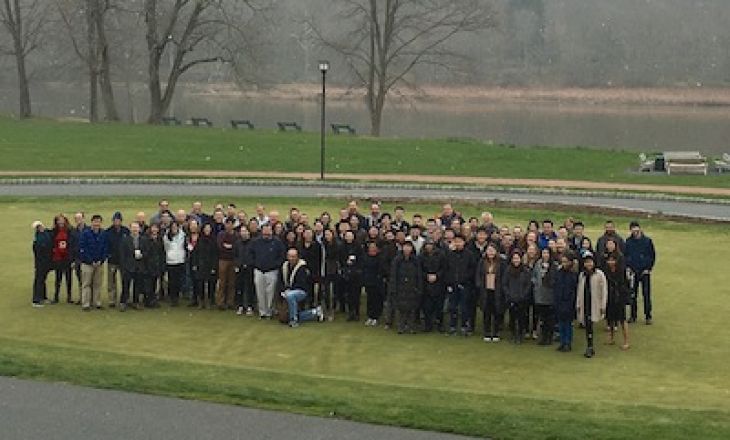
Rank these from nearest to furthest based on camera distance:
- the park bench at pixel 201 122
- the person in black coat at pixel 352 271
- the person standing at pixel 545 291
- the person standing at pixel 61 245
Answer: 1. the person standing at pixel 545 291
2. the person in black coat at pixel 352 271
3. the person standing at pixel 61 245
4. the park bench at pixel 201 122

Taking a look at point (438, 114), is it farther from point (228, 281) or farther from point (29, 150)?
point (228, 281)

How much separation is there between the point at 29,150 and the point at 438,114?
43058mm

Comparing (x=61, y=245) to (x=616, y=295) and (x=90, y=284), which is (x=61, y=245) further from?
(x=616, y=295)

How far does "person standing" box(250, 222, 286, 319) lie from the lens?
16469 mm

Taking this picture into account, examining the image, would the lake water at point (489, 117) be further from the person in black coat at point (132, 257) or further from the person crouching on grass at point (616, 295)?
the person in black coat at point (132, 257)

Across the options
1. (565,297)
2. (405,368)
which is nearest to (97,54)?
(565,297)

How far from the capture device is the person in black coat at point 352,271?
1638 centimetres

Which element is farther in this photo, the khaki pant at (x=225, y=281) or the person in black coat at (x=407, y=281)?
the khaki pant at (x=225, y=281)

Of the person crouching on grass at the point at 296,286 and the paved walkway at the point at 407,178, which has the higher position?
the paved walkway at the point at 407,178

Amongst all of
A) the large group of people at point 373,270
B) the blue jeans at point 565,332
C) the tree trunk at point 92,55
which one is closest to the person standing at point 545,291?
the large group of people at point 373,270

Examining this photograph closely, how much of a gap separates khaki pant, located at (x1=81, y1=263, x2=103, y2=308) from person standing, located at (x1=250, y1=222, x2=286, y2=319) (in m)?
2.61

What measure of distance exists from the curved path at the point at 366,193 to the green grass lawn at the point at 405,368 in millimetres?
10330

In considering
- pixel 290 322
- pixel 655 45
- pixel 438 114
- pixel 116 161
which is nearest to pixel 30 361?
pixel 290 322

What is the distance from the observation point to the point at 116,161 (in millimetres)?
38719
